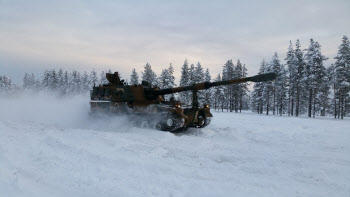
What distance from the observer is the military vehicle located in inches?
500

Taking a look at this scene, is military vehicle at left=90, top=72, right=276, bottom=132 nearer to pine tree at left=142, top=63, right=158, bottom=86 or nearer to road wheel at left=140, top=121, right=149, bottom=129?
road wheel at left=140, top=121, right=149, bottom=129

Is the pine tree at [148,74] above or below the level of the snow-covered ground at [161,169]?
above

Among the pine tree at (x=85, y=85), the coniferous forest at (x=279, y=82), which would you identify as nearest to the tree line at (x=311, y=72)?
the coniferous forest at (x=279, y=82)

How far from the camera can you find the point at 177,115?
1269 cm

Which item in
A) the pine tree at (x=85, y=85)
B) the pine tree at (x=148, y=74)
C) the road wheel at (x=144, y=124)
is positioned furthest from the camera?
the pine tree at (x=85, y=85)

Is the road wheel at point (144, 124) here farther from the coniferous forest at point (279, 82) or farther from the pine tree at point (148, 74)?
the pine tree at point (148, 74)

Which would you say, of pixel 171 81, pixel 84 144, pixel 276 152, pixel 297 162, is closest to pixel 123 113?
pixel 84 144

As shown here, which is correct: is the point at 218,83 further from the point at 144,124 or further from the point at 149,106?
the point at 144,124

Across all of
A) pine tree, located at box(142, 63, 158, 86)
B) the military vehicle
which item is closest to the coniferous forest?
pine tree, located at box(142, 63, 158, 86)

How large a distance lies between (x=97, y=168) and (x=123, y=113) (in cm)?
902

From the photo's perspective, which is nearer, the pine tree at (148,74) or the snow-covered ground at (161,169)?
the snow-covered ground at (161,169)

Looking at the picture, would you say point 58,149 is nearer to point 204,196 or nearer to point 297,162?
point 204,196

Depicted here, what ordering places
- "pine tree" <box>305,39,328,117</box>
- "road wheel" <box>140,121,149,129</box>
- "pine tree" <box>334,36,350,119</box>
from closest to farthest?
1. "road wheel" <box>140,121,149,129</box>
2. "pine tree" <box>334,36,350,119</box>
3. "pine tree" <box>305,39,328,117</box>

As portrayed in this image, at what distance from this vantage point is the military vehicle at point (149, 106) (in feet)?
41.7
